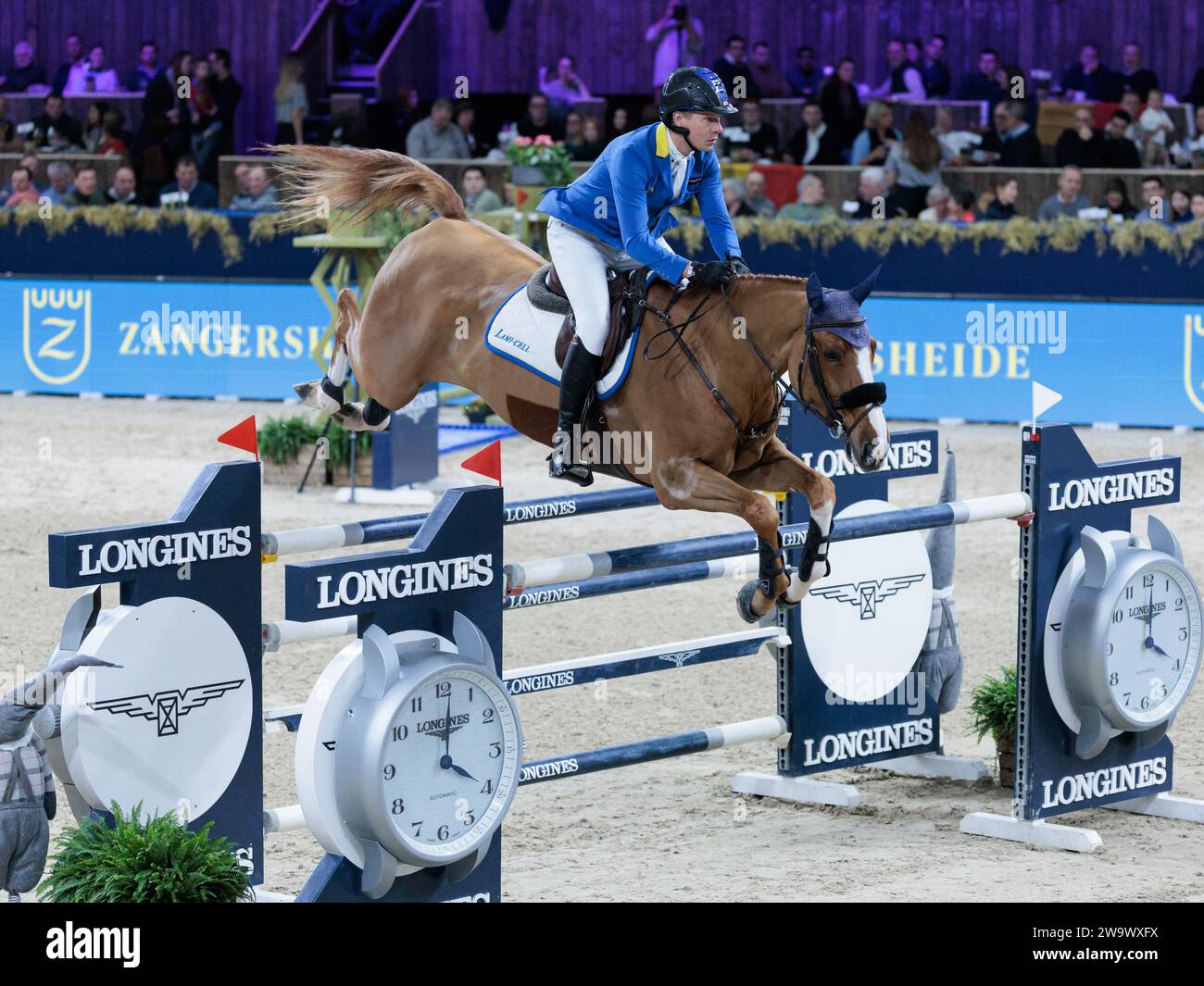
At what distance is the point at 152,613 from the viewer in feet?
14.4

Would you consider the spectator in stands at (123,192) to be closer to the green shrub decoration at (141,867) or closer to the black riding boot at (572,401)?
the black riding boot at (572,401)

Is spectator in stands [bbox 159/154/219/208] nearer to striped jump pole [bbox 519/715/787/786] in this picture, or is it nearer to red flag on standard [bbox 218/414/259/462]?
striped jump pole [bbox 519/715/787/786]

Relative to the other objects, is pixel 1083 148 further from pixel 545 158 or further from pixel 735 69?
pixel 545 158

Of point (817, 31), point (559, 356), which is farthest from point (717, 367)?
point (817, 31)

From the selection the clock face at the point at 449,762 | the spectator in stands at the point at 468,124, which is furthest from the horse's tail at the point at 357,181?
the spectator in stands at the point at 468,124

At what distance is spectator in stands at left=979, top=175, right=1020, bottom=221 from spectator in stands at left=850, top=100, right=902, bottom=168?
1551 mm

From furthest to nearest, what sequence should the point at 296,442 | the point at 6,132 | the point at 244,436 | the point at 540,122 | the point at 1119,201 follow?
the point at 6,132 < the point at 540,122 < the point at 1119,201 < the point at 296,442 < the point at 244,436

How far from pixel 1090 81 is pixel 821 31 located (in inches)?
130

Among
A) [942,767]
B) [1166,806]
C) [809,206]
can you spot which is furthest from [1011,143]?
[1166,806]

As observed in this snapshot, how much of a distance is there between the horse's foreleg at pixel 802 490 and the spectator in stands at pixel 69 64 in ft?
54.9

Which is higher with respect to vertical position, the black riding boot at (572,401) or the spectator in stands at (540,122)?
the spectator in stands at (540,122)

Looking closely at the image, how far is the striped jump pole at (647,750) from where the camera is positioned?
17.1ft

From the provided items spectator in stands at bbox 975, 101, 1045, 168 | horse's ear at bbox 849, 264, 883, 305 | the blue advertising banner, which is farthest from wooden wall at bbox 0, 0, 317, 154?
horse's ear at bbox 849, 264, 883, 305

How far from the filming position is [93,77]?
2080 centimetres
